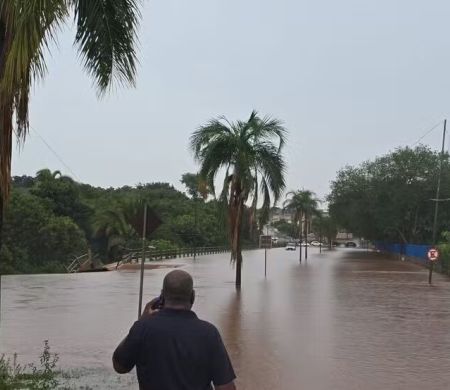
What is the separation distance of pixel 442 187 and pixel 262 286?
3457cm

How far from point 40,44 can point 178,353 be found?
3.75 m

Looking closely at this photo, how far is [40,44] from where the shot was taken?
6.37m

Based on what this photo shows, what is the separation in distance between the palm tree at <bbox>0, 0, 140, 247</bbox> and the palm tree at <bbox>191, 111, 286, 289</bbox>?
16.5 m

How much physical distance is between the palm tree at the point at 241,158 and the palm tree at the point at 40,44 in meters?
16.5

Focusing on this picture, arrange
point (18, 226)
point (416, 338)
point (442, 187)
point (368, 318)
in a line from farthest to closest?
point (442, 187) → point (18, 226) → point (368, 318) → point (416, 338)

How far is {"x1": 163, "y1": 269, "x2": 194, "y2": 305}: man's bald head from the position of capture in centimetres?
383

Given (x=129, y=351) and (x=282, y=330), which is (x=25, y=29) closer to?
(x=129, y=351)

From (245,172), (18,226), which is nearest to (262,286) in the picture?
(245,172)

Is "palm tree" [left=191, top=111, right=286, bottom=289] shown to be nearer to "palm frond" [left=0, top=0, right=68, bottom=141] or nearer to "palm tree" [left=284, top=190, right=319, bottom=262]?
"palm frond" [left=0, top=0, right=68, bottom=141]

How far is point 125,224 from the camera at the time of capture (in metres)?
62.2

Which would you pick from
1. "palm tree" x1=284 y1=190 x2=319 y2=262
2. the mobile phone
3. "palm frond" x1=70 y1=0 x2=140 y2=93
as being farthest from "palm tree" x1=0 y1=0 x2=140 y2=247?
"palm tree" x1=284 y1=190 x2=319 y2=262

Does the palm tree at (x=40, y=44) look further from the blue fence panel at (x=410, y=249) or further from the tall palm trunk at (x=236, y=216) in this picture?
the blue fence panel at (x=410, y=249)

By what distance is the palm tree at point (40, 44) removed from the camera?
5867mm

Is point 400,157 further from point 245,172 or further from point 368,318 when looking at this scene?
point 368,318
